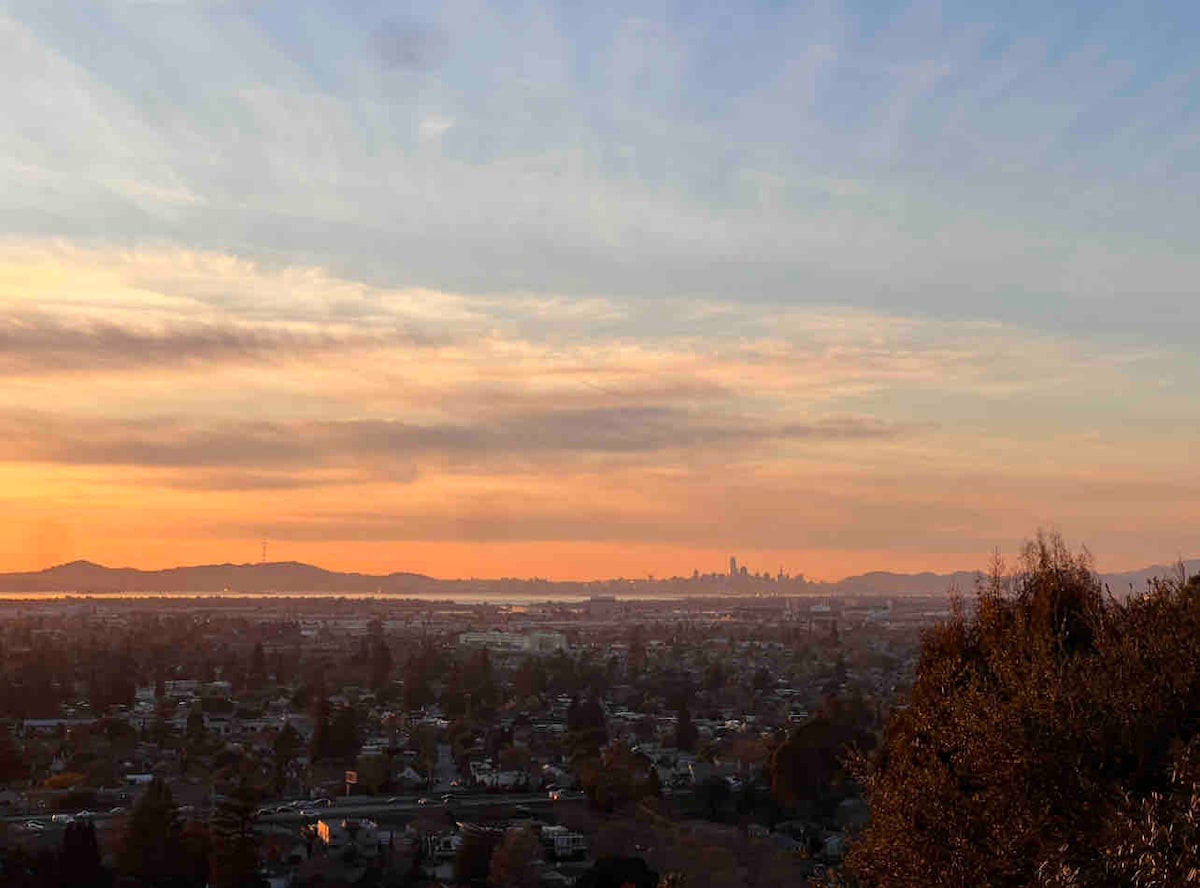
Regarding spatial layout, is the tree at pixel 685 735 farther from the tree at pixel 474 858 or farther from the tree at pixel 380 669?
the tree at pixel 380 669

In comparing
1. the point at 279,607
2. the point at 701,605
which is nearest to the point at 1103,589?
the point at 279,607

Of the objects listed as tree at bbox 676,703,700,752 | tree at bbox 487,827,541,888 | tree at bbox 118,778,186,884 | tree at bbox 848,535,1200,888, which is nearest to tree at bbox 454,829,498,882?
tree at bbox 487,827,541,888

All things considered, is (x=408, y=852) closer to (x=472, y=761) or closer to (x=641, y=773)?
(x=641, y=773)

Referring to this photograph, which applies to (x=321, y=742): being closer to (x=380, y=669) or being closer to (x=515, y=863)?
(x=515, y=863)

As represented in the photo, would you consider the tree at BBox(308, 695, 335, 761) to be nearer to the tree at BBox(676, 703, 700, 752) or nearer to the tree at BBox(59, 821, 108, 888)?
the tree at BBox(676, 703, 700, 752)

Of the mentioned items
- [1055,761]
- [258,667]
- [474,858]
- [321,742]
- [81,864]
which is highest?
[1055,761]

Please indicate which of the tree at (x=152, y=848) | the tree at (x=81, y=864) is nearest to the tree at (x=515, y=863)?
the tree at (x=152, y=848)

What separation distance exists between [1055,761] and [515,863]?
14730mm

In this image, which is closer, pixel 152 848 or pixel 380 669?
pixel 152 848

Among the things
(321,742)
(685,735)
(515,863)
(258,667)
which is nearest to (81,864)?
(515,863)

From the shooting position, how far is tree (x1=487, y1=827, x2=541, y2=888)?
810 inches

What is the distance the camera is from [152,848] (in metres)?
21.0

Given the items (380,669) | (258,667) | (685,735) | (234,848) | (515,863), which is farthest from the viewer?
(258,667)

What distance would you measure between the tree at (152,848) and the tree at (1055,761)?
15230 millimetres
